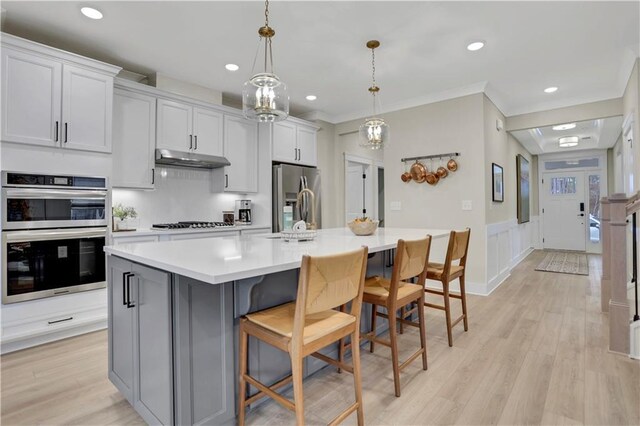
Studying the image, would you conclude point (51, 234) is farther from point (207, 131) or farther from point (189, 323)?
point (189, 323)

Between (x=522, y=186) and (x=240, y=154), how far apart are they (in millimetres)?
5580

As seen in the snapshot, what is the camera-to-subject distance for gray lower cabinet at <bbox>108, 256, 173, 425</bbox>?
144 centimetres

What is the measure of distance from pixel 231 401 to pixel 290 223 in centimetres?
112

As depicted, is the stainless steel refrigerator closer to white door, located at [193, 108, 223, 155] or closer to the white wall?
white door, located at [193, 108, 223, 155]

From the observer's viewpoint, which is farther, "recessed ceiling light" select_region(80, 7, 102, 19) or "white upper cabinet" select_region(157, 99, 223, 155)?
"white upper cabinet" select_region(157, 99, 223, 155)

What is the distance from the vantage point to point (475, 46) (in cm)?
319

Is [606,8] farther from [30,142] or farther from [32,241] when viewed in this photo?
[32,241]

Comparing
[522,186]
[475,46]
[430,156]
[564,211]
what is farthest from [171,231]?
[564,211]

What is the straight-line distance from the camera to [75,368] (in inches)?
91.1

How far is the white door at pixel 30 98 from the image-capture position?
8.39 feet

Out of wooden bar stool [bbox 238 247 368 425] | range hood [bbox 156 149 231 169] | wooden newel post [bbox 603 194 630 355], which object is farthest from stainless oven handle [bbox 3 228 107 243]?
wooden newel post [bbox 603 194 630 355]

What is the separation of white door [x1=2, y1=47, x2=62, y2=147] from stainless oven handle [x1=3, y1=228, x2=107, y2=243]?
720mm

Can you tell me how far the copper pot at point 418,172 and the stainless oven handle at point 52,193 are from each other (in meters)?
3.71

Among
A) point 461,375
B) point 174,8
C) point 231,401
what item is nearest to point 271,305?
point 231,401
